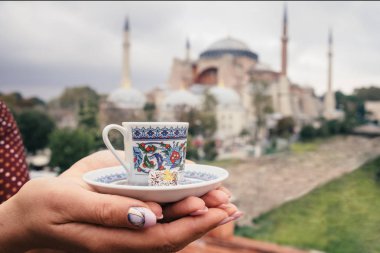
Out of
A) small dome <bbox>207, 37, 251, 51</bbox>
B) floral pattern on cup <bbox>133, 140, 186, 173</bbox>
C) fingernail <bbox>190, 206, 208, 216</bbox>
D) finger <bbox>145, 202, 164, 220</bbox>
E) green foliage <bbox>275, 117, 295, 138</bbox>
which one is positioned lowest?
green foliage <bbox>275, 117, 295, 138</bbox>

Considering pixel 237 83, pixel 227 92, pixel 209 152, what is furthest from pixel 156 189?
pixel 237 83

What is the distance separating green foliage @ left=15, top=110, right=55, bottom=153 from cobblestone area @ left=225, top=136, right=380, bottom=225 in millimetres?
4673

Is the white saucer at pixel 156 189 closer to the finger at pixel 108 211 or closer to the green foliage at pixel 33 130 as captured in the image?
the finger at pixel 108 211

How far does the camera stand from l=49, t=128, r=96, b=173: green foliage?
4.75 metres

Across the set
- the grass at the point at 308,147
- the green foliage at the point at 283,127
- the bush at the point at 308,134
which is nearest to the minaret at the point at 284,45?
the green foliage at the point at 283,127

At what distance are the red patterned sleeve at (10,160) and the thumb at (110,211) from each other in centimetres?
28

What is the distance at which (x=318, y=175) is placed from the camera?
358 cm

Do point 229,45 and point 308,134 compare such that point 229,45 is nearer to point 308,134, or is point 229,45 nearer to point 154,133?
point 308,134

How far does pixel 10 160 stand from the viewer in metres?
0.59

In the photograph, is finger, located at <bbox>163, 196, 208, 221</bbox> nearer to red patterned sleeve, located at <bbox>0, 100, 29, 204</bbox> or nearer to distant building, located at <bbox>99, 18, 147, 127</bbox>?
red patterned sleeve, located at <bbox>0, 100, 29, 204</bbox>

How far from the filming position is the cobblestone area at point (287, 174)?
10.4ft

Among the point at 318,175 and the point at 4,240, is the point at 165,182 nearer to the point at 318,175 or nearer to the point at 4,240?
the point at 4,240

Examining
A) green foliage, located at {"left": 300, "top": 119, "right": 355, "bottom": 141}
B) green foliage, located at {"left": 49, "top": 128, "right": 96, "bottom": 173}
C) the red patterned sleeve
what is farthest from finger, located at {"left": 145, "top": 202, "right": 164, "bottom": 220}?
green foliage, located at {"left": 300, "top": 119, "right": 355, "bottom": 141}

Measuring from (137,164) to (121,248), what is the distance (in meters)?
0.13
